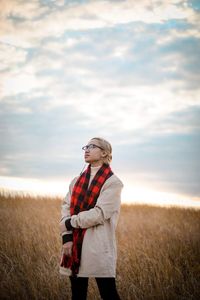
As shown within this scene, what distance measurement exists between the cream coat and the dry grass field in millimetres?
1717

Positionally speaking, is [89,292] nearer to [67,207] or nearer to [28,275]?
[28,275]

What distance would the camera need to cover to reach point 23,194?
13961 millimetres

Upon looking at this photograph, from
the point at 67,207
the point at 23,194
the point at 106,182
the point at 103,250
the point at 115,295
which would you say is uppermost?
the point at 23,194

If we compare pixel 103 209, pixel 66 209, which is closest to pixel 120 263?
pixel 66 209

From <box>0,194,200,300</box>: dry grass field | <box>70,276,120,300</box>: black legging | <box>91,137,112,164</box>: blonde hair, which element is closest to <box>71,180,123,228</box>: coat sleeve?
<box>91,137,112,164</box>: blonde hair

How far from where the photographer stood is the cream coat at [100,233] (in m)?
3.08

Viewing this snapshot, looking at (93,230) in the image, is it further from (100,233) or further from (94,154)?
(94,154)

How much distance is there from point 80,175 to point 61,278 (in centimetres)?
254

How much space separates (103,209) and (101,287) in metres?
0.74

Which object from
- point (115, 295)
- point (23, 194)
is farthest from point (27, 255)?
point (23, 194)

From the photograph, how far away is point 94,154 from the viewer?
3428 mm

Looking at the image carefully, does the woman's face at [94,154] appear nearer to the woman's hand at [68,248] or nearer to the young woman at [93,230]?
the young woman at [93,230]

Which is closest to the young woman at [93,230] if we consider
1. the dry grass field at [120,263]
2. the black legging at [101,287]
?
the black legging at [101,287]

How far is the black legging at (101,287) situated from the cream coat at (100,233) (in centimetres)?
8
